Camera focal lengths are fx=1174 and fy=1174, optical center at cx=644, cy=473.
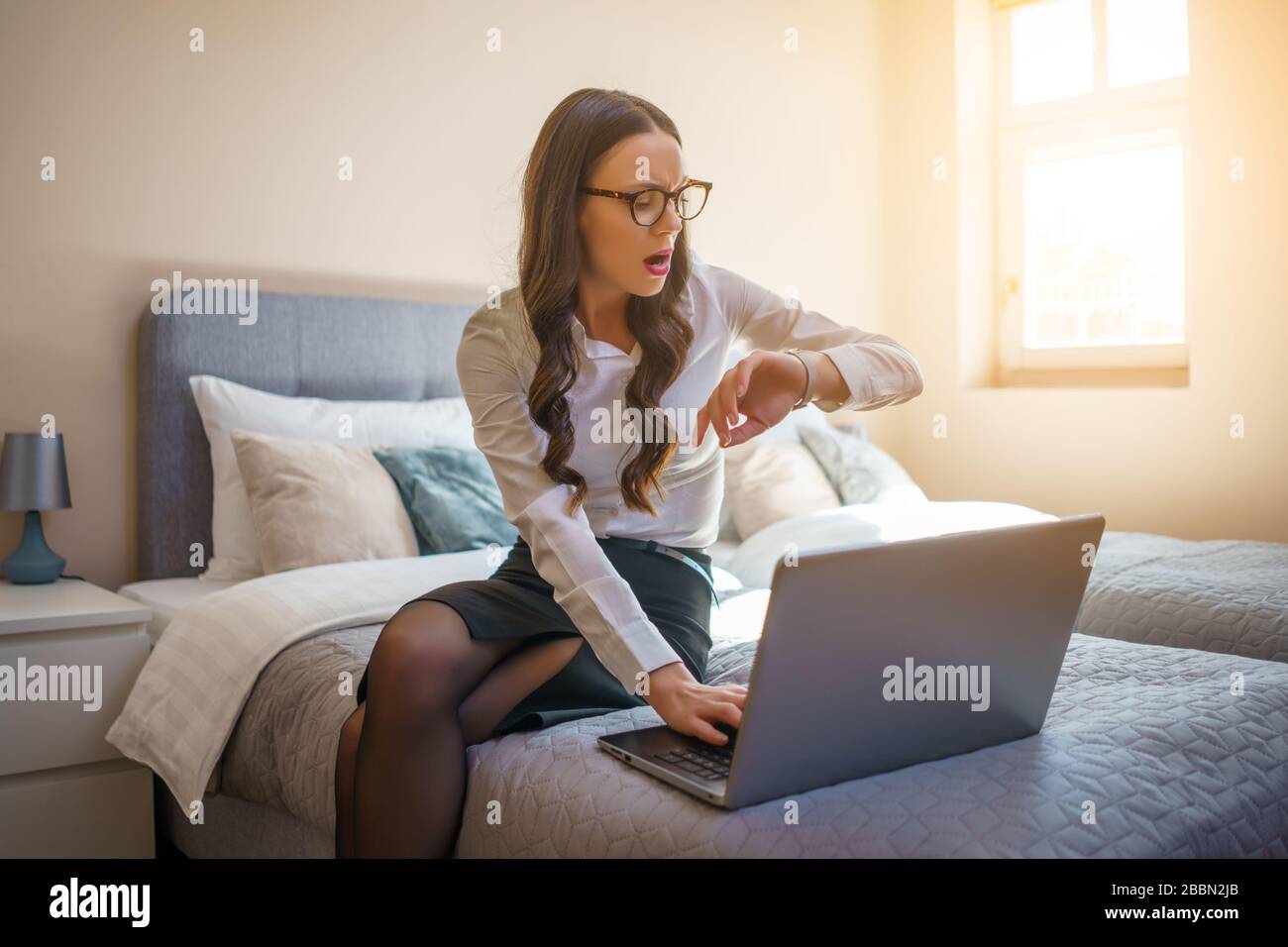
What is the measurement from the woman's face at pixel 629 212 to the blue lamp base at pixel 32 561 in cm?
149

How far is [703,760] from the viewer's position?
1.33 metres

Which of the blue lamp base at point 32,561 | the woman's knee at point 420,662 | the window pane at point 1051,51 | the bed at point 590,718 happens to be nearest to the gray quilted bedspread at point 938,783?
the bed at point 590,718

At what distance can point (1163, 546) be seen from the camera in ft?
9.81

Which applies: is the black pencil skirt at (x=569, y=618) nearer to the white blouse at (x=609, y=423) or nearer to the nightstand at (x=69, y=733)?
the white blouse at (x=609, y=423)

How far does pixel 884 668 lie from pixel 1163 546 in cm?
207

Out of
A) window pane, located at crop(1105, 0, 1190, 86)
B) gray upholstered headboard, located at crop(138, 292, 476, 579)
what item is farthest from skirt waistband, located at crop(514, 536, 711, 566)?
window pane, located at crop(1105, 0, 1190, 86)

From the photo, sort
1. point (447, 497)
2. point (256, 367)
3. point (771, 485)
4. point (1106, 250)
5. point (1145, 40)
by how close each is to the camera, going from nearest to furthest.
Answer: point (447, 497)
point (256, 367)
point (771, 485)
point (1145, 40)
point (1106, 250)

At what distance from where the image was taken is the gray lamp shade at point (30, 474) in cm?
239

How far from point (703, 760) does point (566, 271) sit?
75cm

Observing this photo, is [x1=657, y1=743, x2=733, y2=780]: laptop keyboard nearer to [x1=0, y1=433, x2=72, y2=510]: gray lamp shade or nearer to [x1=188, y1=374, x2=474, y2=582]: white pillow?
[x1=188, y1=374, x2=474, y2=582]: white pillow

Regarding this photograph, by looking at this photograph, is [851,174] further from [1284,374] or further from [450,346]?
[450,346]

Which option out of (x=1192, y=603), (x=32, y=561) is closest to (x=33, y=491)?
(x=32, y=561)

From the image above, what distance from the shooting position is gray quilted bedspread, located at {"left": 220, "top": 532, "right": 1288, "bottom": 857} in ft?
3.82

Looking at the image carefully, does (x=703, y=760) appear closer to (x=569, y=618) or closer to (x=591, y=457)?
(x=569, y=618)
